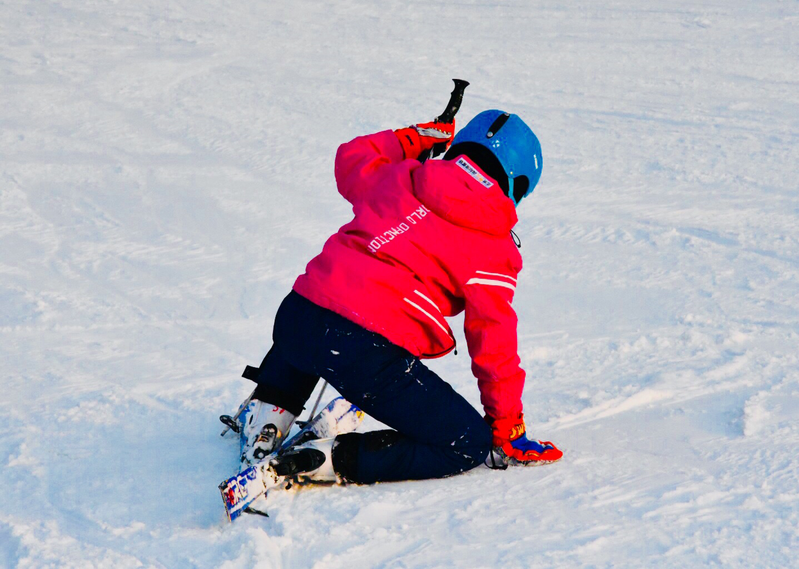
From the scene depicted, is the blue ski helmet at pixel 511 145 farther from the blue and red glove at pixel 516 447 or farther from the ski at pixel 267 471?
the ski at pixel 267 471

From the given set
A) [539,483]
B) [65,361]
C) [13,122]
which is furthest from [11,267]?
[539,483]

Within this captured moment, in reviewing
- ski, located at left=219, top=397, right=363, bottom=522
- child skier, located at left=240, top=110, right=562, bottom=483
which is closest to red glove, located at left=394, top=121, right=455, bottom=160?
child skier, located at left=240, top=110, right=562, bottom=483

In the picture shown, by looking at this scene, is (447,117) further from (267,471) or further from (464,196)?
(267,471)

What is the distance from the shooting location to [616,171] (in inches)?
201

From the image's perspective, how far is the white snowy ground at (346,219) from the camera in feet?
6.89

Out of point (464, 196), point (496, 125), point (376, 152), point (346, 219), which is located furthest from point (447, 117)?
point (346, 219)

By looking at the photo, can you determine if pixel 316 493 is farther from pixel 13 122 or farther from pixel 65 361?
pixel 13 122

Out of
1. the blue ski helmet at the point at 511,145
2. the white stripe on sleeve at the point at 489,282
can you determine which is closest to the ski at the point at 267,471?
the white stripe on sleeve at the point at 489,282

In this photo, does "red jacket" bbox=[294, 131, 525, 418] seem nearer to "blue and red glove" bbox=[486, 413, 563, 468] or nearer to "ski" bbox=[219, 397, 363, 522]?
"blue and red glove" bbox=[486, 413, 563, 468]

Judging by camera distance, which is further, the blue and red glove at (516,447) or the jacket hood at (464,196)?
the blue and red glove at (516,447)

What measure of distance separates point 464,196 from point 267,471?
0.88m

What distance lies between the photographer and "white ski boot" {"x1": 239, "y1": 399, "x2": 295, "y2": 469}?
2475mm

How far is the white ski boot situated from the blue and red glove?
0.62 metres

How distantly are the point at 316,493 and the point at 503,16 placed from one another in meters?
6.56
